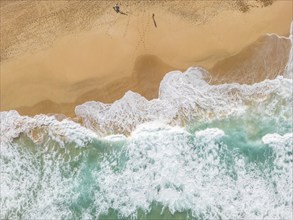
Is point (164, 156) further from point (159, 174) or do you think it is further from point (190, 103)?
point (190, 103)

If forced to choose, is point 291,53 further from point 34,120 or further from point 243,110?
point 34,120

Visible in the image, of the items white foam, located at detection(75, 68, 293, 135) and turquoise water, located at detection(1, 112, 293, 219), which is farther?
white foam, located at detection(75, 68, 293, 135)

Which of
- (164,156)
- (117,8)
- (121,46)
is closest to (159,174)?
(164,156)

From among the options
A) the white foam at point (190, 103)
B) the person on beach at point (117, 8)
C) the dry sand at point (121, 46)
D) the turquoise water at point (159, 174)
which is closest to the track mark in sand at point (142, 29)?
the dry sand at point (121, 46)

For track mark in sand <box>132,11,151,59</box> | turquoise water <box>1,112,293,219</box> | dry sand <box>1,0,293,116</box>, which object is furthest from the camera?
track mark in sand <box>132,11,151,59</box>

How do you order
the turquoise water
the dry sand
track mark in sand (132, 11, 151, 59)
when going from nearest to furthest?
the turquoise water
the dry sand
track mark in sand (132, 11, 151, 59)

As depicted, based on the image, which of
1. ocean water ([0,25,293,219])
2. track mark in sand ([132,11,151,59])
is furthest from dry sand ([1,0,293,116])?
ocean water ([0,25,293,219])

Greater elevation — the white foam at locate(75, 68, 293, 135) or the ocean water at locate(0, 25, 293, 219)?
the white foam at locate(75, 68, 293, 135)

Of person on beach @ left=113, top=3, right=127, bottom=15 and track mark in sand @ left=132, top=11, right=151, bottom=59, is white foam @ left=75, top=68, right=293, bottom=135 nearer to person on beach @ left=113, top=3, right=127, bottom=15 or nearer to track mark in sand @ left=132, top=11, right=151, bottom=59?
track mark in sand @ left=132, top=11, right=151, bottom=59
